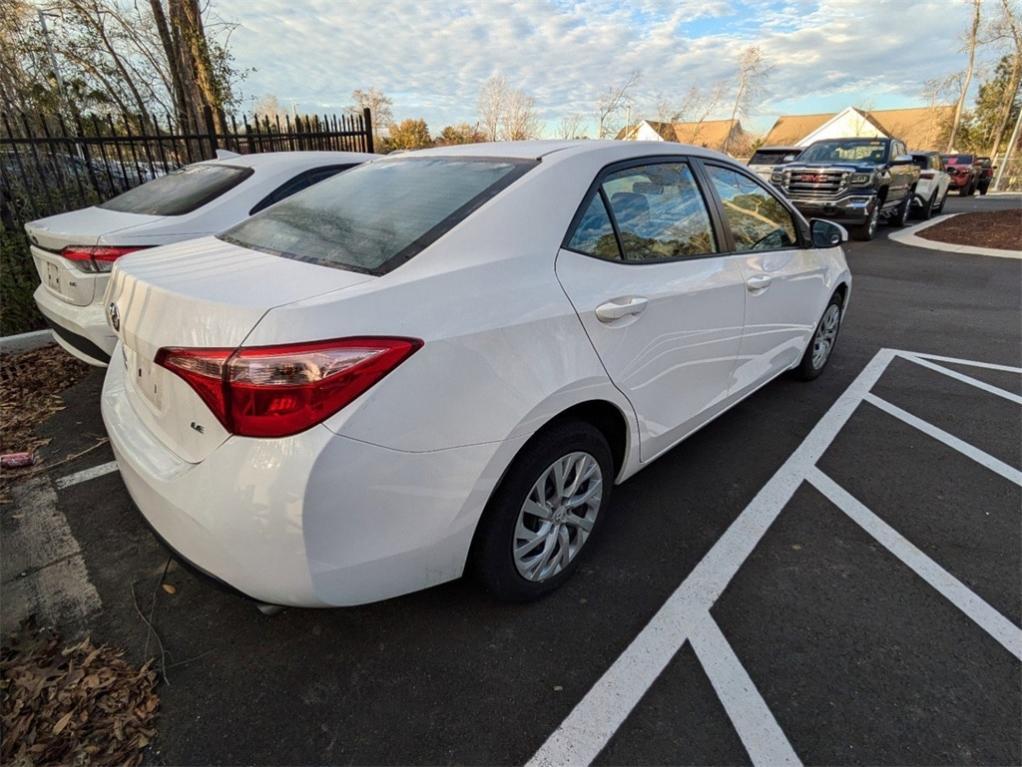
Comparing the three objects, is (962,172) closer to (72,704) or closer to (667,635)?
(667,635)

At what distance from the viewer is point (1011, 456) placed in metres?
3.35

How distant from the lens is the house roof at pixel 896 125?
44.5m

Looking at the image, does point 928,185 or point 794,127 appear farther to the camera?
point 794,127

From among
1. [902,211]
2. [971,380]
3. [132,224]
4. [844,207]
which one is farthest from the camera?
[902,211]

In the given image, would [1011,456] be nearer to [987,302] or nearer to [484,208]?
[484,208]

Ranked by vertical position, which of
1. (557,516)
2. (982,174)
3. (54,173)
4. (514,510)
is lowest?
(982,174)

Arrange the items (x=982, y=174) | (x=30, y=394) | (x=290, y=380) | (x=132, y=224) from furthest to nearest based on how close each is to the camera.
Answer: (x=982, y=174) < (x=30, y=394) < (x=132, y=224) < (x=290, y=380)

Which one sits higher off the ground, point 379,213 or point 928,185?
point 379,213

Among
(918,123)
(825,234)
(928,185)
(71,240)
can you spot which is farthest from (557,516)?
(918,123)

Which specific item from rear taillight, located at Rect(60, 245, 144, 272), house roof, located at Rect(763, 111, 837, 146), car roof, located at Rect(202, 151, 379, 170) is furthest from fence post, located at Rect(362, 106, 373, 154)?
house roof, located at Rect(763, 111, 837, 146)

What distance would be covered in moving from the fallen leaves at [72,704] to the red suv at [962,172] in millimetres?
32633

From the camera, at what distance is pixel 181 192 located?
165 inches

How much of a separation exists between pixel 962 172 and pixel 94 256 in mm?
33068

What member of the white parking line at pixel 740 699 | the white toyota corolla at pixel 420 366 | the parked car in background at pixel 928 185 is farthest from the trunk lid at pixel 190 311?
the parked car in background at pixel 928 185
